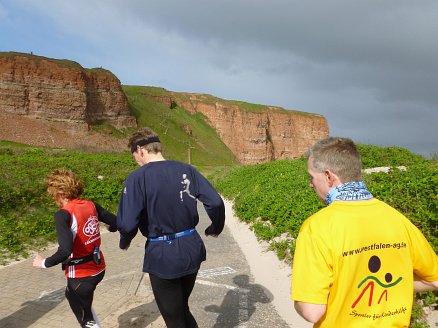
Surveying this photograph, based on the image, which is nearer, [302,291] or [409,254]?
[302,291]

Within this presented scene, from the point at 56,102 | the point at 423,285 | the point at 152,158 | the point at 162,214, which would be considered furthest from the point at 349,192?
the point at 56,102

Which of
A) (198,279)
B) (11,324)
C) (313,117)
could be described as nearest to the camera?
(11,324)

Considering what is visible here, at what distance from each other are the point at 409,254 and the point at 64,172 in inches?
134

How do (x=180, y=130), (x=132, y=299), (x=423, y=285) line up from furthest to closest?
1. (x=180, y=130)
2. (x=132, y=299)
3. (x=423, y=285)

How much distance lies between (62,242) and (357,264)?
2.84m

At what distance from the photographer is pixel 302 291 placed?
1917mm

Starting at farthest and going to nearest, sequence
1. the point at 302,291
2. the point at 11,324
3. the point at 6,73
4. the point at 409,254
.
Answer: the point at 6,73 → the point at 11,324 → the point at 409,254 → the point at 302,291

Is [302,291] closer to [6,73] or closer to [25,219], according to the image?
[25,219]

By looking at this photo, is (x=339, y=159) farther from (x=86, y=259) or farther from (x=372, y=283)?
(x=86, y=259)

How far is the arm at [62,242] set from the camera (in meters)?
3.65

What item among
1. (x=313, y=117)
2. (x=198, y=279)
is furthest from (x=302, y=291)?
(x=313, y=117)

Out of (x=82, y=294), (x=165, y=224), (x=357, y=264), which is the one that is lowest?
(x=82, y=294)

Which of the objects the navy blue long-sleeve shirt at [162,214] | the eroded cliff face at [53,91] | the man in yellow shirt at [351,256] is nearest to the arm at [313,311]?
the man in yellow shirt at [351,256]

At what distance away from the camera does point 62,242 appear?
3668 millimetres
